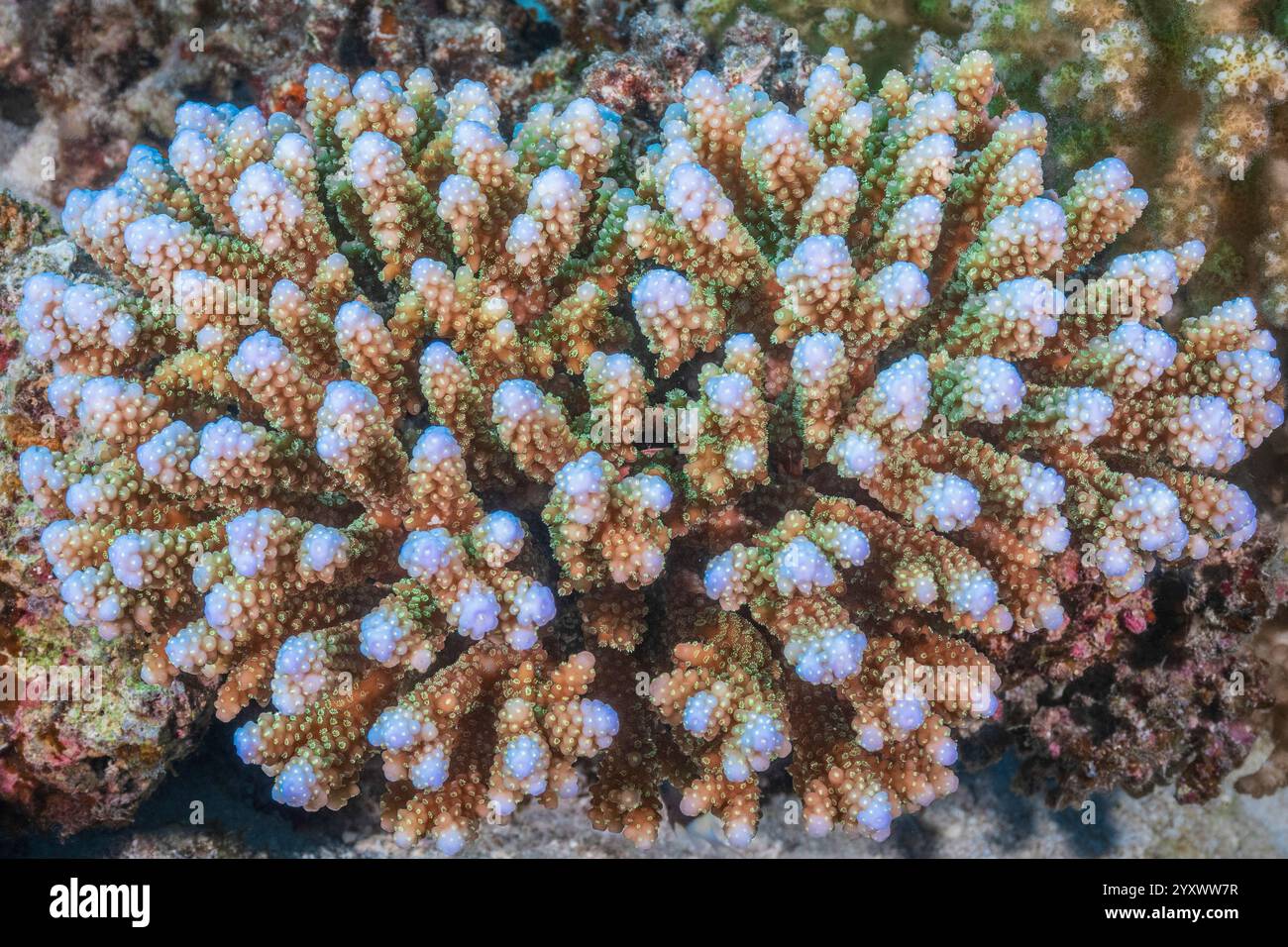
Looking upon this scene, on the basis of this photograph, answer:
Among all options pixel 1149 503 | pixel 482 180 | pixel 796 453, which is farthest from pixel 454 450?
pixel 1149 503

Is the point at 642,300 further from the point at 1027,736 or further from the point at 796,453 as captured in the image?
the point at 1027,736

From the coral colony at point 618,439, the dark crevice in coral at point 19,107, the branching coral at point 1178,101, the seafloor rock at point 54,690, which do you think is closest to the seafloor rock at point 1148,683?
the coral colony at point 618,439

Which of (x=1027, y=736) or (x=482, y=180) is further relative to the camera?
(x=1027, y=736)

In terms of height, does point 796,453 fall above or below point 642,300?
below
